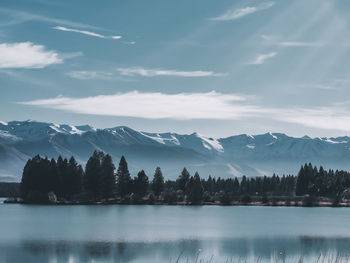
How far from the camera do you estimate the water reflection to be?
62.0 meters

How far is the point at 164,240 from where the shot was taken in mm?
78938

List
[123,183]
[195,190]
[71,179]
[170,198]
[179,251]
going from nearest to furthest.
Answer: [179,251] < [71,179] < [123,183] < [170,198] < [195,190]

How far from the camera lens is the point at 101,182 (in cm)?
18450

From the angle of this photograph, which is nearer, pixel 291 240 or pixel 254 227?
pixel 291 240

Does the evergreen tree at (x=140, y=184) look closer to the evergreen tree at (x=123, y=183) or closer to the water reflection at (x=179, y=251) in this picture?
the evergreen tree at (x=123, y=183)

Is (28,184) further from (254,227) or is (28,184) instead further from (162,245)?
(162,245)

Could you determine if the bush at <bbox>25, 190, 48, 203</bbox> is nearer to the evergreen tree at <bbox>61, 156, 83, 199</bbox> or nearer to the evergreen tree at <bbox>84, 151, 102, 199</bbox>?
the evergreen tree at <bbox>61, 156, 83, 199</bbox>

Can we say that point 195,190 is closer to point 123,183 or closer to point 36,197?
point 123,183

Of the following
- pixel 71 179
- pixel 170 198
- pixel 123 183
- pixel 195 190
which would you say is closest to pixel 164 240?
pixel 71 179

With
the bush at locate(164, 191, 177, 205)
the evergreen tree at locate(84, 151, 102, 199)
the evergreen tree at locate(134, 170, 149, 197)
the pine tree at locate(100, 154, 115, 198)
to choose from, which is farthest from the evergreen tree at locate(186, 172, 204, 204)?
the evergreen tree at locate(84, 151, 102, 199)

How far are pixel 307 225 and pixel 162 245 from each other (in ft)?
153

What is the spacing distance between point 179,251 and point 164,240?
11064mm

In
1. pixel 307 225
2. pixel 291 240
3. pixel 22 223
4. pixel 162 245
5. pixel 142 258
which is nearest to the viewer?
pixel 142 258

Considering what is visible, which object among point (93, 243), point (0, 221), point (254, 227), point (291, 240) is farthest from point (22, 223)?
point (291, 240)
